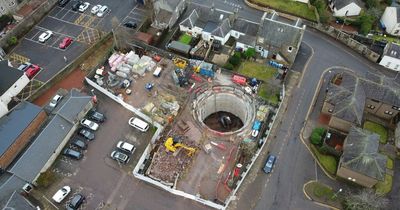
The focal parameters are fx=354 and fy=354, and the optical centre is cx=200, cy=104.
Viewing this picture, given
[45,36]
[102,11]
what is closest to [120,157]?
[45,36]

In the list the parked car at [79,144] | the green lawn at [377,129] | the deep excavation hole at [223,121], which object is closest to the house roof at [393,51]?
the green lawn at [377,129]

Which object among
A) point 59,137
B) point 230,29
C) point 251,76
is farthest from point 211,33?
point 59,137

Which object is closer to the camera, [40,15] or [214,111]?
[214,111]

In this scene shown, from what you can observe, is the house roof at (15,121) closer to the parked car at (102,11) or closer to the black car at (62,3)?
the parked car at (102,11)

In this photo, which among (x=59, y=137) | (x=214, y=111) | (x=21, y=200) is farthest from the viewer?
(x=214, y=111)

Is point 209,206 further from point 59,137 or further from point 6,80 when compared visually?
point 6,80

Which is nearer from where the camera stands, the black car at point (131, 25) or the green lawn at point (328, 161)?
the green lawn at point (328, 161)

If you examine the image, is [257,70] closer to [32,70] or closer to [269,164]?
[269,164]
